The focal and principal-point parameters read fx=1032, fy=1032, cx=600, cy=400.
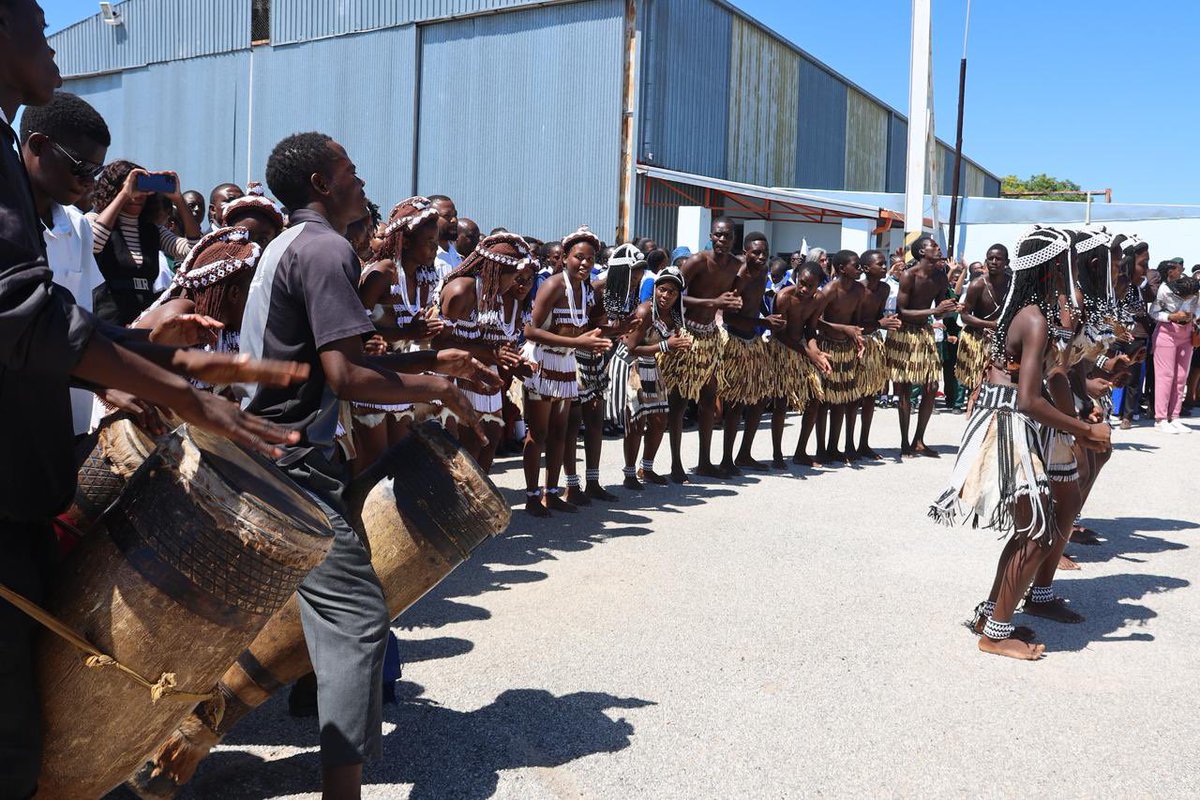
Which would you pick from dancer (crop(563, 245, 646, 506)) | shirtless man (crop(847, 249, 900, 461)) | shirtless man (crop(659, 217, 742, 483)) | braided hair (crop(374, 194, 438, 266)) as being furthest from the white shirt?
shirtless man (crop(847, 249, 900, 461))

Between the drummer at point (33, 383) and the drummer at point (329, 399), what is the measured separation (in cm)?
74

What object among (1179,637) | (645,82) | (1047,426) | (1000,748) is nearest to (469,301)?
(1047,426)

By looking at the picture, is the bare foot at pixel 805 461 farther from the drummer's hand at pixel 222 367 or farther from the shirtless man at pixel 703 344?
the drummer's hand at pixel 222 367

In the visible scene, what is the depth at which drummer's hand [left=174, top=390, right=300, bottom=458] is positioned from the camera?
1.98 meters

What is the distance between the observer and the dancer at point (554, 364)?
24.0 feet

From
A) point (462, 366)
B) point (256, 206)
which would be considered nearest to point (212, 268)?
point (256, 206)

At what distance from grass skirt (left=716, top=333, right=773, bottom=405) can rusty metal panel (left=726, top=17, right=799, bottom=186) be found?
650 inches

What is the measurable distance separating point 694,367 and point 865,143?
30.4 metres

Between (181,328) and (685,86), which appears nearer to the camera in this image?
(181,328)

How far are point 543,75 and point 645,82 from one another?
2340 mm

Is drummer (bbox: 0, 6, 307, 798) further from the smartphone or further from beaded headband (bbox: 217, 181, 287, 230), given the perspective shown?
the smartphone

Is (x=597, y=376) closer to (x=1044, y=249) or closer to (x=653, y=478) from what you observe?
(x=653, y=478)

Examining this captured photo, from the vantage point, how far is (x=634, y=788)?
3.38 meters

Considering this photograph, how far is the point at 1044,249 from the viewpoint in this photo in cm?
499
